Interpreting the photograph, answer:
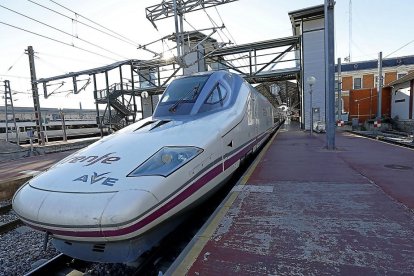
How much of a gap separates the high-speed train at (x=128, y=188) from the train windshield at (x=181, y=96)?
2.39ft

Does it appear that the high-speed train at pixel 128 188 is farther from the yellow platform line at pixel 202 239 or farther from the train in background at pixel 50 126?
the train in background at pixel 50 126

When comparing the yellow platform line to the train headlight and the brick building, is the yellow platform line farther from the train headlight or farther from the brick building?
the brick building

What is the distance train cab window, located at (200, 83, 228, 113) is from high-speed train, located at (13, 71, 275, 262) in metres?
0.61

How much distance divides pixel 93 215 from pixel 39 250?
2798 mm

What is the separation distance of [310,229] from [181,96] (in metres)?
3.45

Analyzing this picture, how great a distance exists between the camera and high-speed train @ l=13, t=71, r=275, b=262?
7.99 feet

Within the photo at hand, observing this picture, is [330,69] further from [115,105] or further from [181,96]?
[115,105]

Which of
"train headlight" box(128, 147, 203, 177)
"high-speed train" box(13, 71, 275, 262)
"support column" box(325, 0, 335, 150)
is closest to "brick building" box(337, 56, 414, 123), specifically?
"support column" box(325, 0, 335, 150)

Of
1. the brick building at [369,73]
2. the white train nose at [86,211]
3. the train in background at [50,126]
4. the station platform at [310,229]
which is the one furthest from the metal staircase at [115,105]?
the brick building at [369,73]

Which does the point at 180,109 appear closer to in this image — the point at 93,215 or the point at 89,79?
the point at 93,215

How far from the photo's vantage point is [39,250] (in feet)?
14.3

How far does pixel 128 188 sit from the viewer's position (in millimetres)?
2592

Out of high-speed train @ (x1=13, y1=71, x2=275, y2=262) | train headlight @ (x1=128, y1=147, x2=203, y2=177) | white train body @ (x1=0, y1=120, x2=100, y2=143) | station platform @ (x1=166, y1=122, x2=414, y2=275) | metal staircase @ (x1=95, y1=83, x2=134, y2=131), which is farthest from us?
white train body @ (x1=0, y1=120, x2=100, y2=143)

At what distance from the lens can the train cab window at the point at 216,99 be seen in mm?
4996
